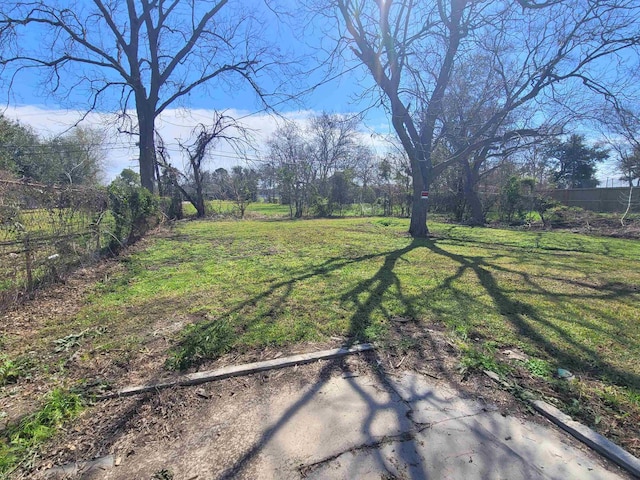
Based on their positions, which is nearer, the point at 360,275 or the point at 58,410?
the point at 58,410

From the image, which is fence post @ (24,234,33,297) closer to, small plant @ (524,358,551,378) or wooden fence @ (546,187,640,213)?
small plant @ (524,358,551,378)

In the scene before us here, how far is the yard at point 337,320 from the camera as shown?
2.26 metres

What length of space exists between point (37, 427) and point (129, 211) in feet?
20.5

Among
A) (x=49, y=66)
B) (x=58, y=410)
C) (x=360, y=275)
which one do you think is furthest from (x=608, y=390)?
(x=49, y=66)

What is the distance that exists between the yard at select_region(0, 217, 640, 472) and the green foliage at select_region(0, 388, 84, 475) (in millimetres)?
16

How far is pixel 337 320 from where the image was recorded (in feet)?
10.8

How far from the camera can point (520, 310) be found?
3.65m

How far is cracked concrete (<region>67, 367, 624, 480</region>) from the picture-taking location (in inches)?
59.8

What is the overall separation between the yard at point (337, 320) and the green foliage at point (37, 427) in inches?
0.6

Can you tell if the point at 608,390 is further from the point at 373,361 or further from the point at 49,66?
the point at 49,66

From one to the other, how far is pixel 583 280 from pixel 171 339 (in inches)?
235

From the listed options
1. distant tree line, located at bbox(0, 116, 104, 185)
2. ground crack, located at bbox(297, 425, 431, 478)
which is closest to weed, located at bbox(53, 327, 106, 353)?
ground crack, located at bbox(297, 425, 431, 478)

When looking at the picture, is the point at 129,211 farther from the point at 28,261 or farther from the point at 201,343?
the point at 201,343

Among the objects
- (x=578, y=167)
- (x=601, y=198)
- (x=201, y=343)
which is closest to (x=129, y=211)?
(x=201, y=343)
